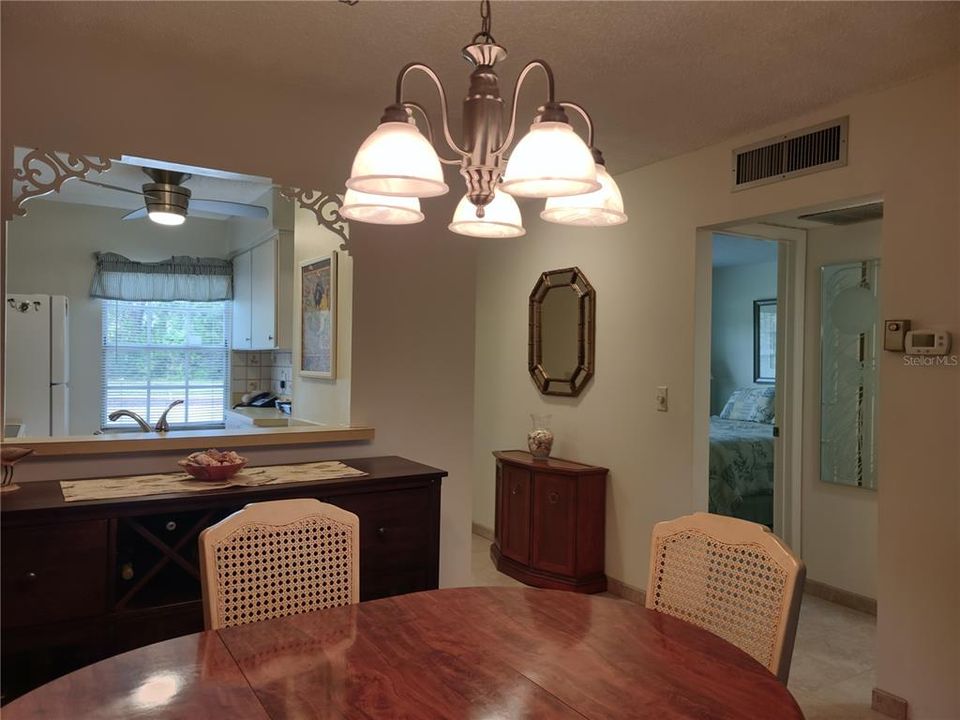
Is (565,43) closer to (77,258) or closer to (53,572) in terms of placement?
(53,572)

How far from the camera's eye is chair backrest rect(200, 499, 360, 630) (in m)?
1.73

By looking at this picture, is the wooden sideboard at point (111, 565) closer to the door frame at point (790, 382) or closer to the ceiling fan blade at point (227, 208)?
the door frame at point (790, 382)

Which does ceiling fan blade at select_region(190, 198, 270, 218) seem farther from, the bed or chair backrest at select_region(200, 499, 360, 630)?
the bed

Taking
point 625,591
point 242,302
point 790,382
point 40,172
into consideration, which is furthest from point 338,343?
point 242,302

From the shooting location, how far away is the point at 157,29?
7.51 ft

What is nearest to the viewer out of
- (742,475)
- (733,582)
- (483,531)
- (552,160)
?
(552,160)

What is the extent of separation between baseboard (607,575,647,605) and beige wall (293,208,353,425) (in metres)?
1.82

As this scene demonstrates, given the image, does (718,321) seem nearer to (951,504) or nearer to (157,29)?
(951,504)

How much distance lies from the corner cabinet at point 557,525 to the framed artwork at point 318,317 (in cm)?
133

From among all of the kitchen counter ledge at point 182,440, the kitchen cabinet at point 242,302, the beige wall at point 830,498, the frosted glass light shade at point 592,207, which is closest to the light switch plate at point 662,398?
the beige wall at point 830,498

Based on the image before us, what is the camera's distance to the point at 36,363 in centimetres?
482

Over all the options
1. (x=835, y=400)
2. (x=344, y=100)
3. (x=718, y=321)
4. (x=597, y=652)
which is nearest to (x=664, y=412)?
(x=835, y=400)

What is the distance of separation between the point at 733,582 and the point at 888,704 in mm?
1507

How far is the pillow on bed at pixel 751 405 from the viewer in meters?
5.96
